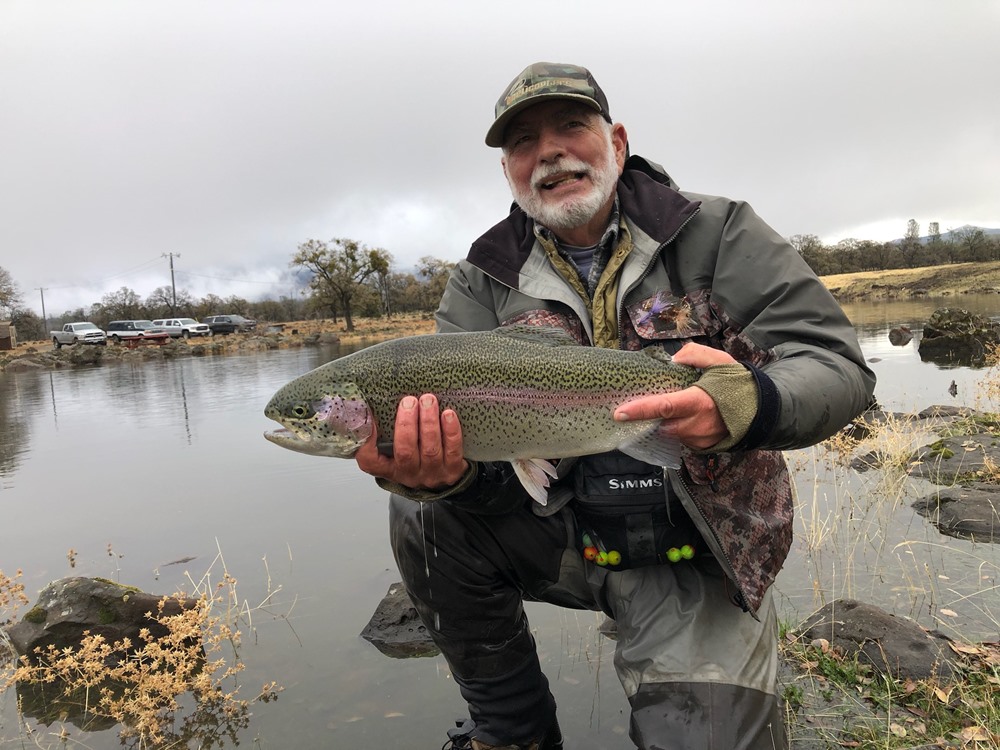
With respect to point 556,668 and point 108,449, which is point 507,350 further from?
point 108,449

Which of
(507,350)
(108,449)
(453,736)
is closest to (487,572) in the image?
(453,736)

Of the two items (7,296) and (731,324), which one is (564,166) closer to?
(731,324)

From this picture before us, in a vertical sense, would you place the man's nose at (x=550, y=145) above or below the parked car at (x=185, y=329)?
above

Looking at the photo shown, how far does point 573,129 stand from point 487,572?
2.61 m

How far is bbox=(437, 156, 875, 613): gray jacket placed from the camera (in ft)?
9.27

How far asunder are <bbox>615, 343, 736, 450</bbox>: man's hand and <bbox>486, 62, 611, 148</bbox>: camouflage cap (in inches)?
69.8

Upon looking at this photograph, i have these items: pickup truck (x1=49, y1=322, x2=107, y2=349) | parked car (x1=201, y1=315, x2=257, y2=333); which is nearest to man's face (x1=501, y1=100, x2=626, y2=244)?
pickup truck (x1=49, y1=322, x2=107, y2=349)

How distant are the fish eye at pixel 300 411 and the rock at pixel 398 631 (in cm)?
213

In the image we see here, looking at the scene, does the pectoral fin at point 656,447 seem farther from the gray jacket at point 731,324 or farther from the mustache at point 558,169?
the mustache at point 558,169

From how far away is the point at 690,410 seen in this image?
2.72 metres

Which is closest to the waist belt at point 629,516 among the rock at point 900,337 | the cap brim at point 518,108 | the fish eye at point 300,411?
the fish eye at point 300,411

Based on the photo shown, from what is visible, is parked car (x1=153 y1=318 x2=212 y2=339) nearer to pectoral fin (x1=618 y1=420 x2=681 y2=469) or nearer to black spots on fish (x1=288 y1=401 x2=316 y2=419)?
black spots on fish (x1=288 y1=401 x2=316 y2=419)

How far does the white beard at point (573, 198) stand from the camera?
3.75 m

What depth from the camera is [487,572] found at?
347cm
